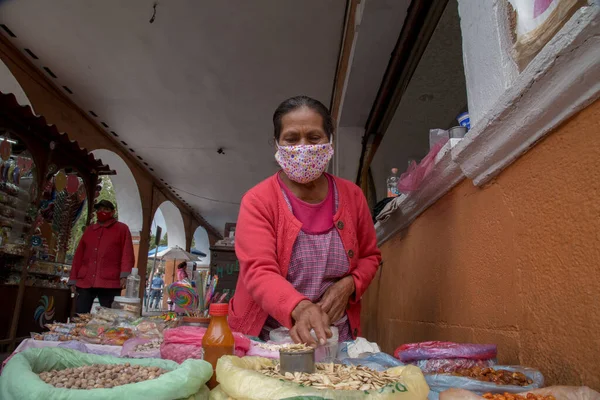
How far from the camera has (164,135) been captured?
310 inches

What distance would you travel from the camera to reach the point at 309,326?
114 cm

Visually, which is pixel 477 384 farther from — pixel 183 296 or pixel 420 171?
pixel 183 296

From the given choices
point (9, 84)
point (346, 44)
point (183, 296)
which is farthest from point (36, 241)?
point (346, 44)

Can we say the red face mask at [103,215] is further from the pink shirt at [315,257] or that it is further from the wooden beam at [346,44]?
the pink shirt at [315,257]

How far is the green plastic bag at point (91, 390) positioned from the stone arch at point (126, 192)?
27.0 ft

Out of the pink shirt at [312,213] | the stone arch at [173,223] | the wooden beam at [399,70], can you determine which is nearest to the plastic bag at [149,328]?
the pink shirt at [312,213]

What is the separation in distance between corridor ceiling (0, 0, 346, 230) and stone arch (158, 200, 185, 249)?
4.73 metres

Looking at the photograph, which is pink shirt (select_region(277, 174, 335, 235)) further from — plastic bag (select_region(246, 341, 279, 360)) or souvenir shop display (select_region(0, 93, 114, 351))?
souvenir shop display (select_region(0, 93, 114, 351))

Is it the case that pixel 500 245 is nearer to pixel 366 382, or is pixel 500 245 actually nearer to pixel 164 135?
pixel 366 382

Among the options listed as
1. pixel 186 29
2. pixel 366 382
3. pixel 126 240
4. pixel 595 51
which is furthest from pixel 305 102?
pixel 126 240

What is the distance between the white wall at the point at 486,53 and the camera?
4.09 ft

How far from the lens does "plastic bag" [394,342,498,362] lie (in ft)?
3.44

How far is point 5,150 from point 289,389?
5.14 m

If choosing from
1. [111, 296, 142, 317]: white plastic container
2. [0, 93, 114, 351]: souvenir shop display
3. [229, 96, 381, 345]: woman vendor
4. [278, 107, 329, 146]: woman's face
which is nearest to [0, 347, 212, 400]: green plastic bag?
[229, 96, 381, 345]: woman vendor
